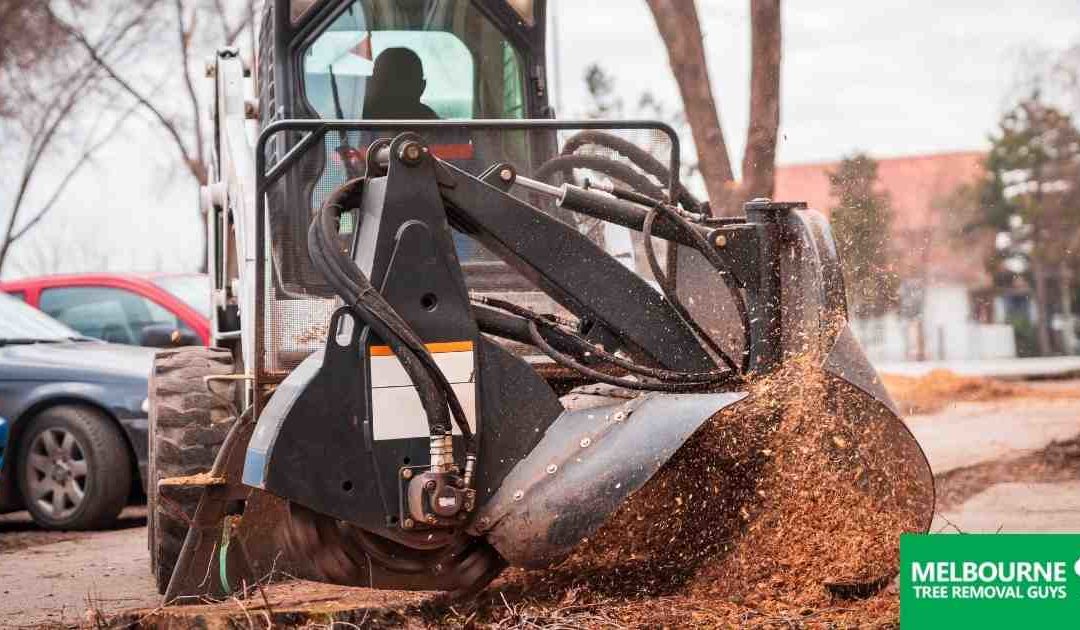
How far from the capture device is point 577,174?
6.56 metres

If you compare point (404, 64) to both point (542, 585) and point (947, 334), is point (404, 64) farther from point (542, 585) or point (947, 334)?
point (947, 334)

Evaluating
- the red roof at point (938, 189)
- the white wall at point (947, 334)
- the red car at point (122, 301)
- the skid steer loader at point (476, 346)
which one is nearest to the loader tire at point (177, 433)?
the skid steer loader at point (476, 346)

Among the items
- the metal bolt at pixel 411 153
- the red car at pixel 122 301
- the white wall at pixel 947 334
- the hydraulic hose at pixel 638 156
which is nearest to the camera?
the metal bolt at pixel 411 153

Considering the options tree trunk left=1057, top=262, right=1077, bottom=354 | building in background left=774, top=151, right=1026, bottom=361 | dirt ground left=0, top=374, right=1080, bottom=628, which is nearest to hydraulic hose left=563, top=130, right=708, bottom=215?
dirt ground left=0, top=374, right=1080, bottom=628

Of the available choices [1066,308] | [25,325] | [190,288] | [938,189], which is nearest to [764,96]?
[190,288]

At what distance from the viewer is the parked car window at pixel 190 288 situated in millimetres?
12008

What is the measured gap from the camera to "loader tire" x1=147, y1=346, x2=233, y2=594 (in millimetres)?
6980

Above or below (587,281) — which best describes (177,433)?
below

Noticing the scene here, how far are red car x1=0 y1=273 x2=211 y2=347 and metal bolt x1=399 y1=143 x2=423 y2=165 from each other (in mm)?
6155

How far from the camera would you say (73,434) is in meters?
10.6

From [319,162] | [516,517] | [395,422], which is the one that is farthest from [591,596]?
[319,162]

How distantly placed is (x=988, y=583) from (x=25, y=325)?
28.2 ft

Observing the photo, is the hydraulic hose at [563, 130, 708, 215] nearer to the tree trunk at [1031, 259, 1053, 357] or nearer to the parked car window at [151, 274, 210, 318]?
the parked car window at [151, 274, 210, 318]

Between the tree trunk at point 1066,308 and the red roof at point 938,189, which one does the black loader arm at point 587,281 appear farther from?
the tree trunk at point 1066,308
